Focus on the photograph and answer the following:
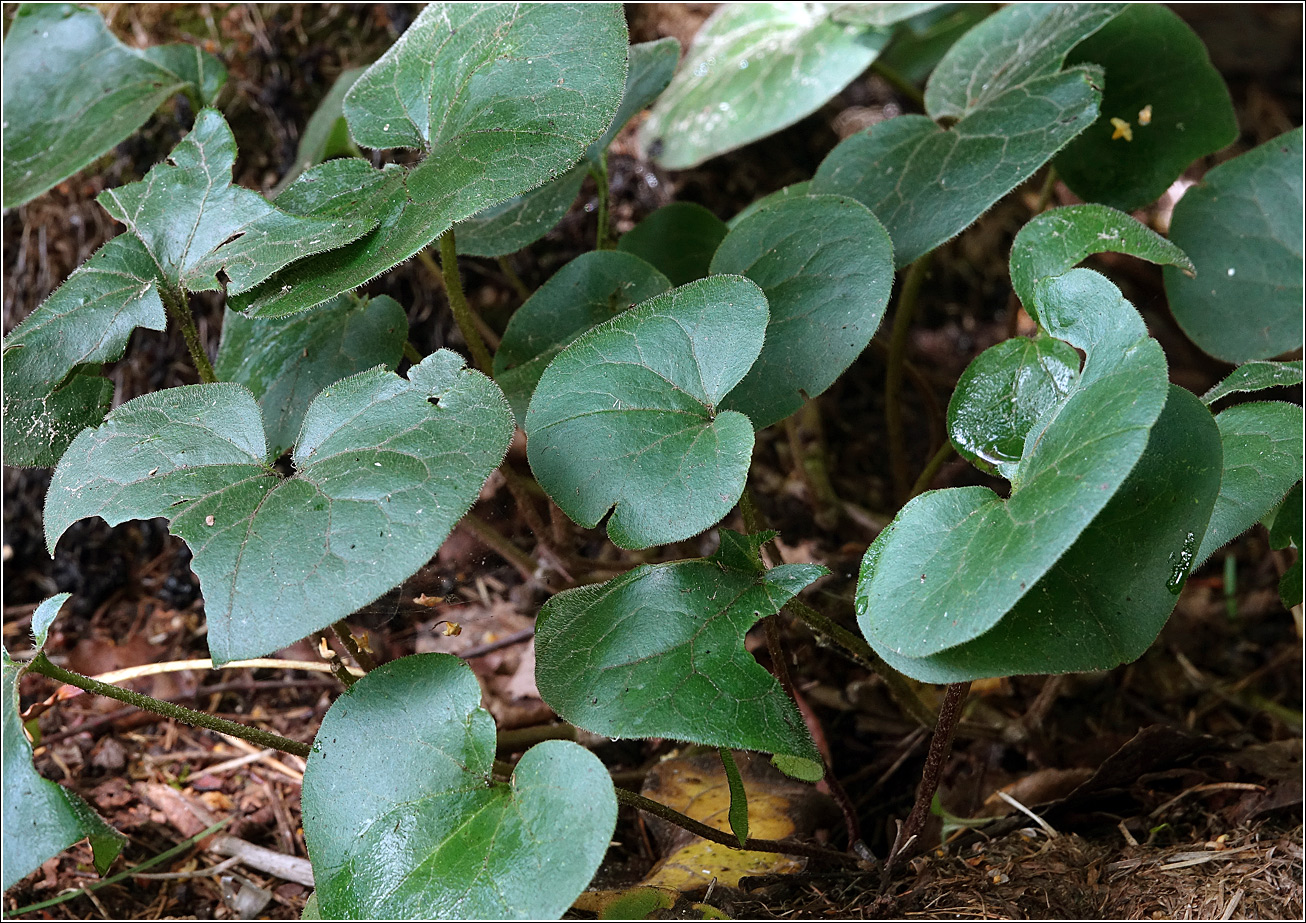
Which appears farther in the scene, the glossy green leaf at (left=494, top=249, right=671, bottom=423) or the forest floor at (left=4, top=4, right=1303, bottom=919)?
the glossy green leaf at (left=494, top=249, right=671, bottom=423)

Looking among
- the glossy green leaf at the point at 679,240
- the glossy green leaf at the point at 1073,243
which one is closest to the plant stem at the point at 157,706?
the glossy green leaf at the point at 679,240

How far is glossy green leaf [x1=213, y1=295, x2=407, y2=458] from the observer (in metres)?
1.29

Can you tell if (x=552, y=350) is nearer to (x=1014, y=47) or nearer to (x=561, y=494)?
(x=561, y=494)

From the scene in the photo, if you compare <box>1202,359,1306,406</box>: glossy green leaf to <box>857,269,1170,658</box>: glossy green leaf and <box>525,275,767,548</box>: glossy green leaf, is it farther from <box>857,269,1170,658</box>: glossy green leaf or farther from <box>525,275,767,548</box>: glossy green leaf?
<box>525,275,767,548</box>: glossy green leaf

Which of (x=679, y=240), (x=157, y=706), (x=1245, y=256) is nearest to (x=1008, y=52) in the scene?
(x=1245, y=256)

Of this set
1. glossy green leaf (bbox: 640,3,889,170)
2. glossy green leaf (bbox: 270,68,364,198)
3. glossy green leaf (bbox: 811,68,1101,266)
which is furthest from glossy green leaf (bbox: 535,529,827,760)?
glossy green leaf (bbox: 640,3,889,170)

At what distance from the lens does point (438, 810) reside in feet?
3.04

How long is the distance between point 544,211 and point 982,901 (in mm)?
1104

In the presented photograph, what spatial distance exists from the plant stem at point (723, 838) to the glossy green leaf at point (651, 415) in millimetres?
284

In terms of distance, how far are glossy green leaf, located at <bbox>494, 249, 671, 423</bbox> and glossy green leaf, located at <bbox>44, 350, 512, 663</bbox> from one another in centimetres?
28

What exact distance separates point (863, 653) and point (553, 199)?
0.82 m

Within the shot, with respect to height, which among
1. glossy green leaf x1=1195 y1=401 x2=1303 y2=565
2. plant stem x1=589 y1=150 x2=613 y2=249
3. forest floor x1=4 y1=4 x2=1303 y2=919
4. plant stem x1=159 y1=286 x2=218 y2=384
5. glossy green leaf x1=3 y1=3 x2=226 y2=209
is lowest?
forest floor x1=4 y1=4 x2=1303 y2=919

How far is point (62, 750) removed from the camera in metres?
1.53

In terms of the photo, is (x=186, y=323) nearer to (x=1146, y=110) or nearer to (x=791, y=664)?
(x=791, y=664)
